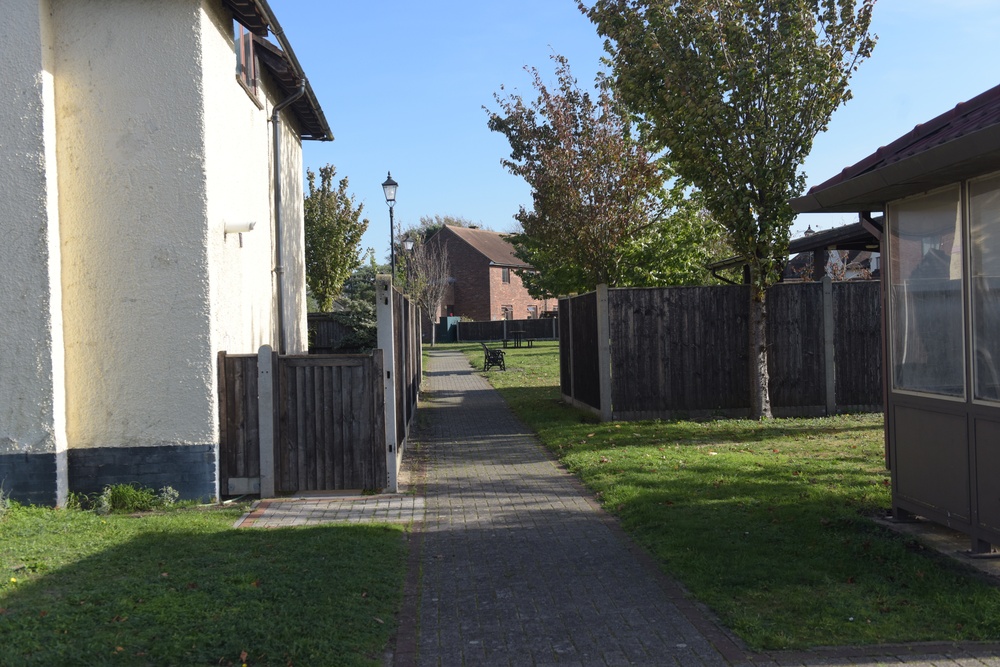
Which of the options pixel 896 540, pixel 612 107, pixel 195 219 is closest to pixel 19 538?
pixel 195 219

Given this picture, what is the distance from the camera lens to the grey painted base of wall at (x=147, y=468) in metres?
9.26

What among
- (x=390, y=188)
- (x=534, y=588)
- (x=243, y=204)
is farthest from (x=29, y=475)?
(x=390, y=188)

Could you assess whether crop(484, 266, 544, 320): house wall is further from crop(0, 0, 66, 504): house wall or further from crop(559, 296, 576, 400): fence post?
crop(0, 0, 66, 504): house wall

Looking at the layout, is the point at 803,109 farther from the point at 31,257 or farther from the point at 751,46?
the point at 31,257

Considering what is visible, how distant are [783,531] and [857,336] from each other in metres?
8.50

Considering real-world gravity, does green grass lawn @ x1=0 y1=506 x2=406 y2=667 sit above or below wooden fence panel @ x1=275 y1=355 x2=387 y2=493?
below

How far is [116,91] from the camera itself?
9281 mm

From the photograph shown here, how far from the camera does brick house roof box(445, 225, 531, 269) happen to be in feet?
220

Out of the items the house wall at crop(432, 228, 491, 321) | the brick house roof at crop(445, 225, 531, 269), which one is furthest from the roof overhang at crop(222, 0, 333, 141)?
the brick house roof at crop(445, 225, 531, 269)

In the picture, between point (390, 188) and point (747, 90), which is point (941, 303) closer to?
point (747, 90)

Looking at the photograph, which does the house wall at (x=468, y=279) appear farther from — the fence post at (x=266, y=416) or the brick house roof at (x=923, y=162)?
the brick house roof at (x=923, y=162)

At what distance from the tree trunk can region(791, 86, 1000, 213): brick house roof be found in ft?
21.5

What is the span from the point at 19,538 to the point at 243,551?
213 cm

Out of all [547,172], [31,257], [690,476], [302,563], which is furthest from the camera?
[547,172]
